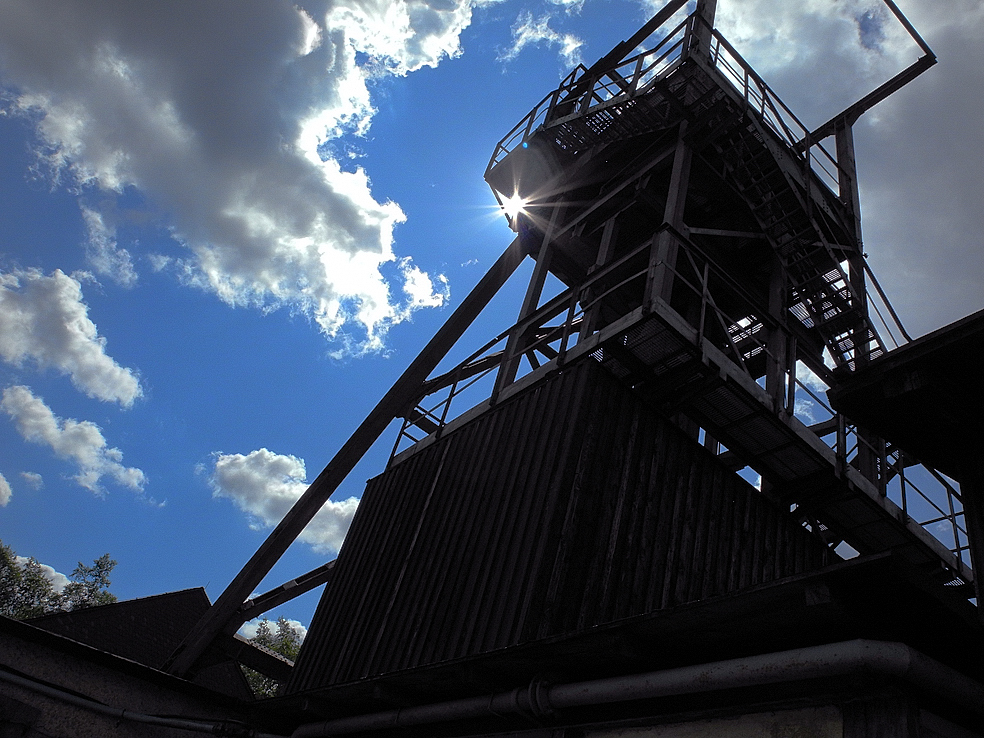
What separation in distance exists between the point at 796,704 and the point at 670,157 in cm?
932

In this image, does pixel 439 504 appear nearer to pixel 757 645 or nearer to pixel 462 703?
pixel 462 703

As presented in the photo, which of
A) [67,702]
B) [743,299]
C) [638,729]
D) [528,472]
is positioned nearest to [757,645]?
[638,729]

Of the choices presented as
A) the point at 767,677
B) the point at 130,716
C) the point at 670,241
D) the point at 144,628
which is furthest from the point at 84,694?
the point at 670,241

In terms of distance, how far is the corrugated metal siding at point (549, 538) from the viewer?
24.8 ft

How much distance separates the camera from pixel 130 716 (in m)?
9.60

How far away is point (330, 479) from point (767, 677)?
10.7 metres

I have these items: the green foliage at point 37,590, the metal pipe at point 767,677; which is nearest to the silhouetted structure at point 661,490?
the metal pipe at point 767,677

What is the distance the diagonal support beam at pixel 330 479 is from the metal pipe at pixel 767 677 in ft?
26.2

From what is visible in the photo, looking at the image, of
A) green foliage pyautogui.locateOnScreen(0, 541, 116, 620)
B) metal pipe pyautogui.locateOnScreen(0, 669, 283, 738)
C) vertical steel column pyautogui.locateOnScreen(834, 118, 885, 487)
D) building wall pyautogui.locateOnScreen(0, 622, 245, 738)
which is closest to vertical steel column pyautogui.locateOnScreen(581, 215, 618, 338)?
vertical steel column pyautogui.locateOnScreen(834, 118, 885, 487)

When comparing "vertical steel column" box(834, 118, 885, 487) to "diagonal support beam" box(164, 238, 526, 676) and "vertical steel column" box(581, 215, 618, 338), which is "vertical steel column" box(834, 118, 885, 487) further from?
"diagonal support beam" box(164, 238, 526, 676)

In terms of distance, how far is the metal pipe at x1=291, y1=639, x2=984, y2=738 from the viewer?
3.65 meters

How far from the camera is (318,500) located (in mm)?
13500

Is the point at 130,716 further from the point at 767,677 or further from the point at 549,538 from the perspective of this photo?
the point at 767,677

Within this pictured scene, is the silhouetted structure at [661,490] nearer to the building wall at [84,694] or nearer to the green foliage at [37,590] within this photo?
the building wall at [84,694]
